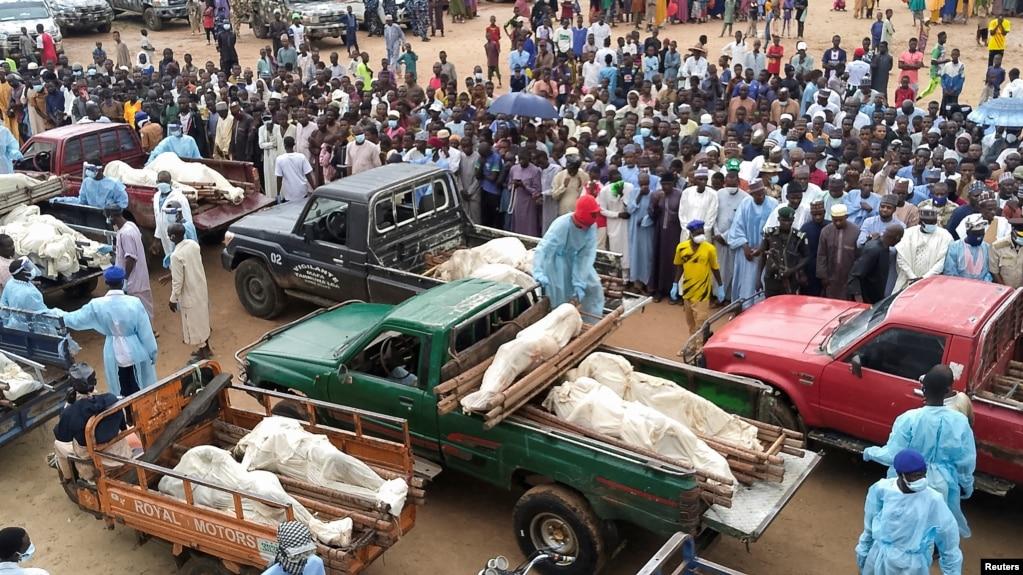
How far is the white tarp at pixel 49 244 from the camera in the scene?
11.3 metres

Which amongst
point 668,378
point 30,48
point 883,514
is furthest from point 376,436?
point 30,48

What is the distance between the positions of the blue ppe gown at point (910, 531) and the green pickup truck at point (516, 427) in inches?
32.6

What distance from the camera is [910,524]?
A: 5660 mm

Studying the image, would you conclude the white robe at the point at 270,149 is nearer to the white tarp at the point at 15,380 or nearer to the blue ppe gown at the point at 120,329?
the blue ppe gown at the point at 120,329

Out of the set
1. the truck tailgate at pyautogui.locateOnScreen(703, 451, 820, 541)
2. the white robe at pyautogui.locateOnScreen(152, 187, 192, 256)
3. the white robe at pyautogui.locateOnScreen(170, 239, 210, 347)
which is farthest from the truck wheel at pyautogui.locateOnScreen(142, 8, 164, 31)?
the truck tailgate at pyautogui.locateOnScreen(703, 451, 820, 541)

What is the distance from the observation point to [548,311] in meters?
8.35

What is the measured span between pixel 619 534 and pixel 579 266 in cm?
290

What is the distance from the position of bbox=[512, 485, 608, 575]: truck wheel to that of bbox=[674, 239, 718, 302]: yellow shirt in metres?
3.61

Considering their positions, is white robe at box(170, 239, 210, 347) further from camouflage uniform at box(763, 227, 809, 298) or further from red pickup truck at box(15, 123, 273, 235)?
camouflage uniform at box(763, 227, 809, 298)

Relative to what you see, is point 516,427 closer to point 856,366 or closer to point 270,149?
point 856,366

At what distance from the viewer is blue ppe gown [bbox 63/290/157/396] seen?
347 inches

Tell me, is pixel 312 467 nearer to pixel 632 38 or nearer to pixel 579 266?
pixel 579 266

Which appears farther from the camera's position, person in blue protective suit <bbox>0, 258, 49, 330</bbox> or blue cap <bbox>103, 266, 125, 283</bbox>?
person in blue protective suit <bbox>0, 258, 49, 330</bbox>

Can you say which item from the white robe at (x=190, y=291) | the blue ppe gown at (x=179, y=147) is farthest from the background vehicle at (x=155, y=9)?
the white robe at (x=190, y=291)
